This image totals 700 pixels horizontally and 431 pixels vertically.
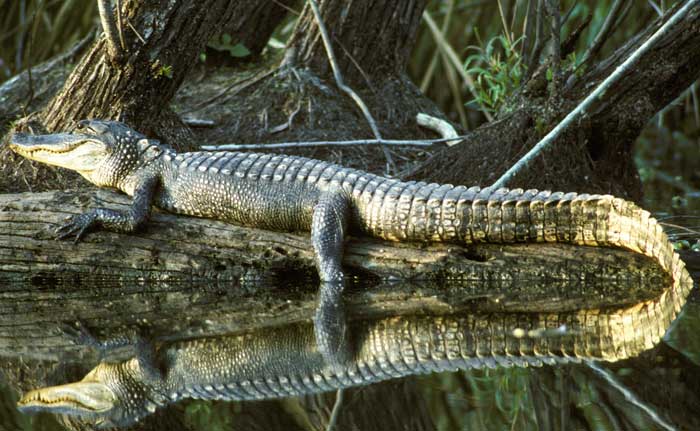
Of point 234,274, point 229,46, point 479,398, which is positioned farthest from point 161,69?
point 479,398

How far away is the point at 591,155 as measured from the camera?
273 inches

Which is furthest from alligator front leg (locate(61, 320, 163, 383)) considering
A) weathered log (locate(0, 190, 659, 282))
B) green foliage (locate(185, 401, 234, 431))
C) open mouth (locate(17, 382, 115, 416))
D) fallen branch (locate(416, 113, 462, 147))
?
fallen branch (locate(416, 113, 462, 147))

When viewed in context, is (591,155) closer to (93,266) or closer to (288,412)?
(93,266)

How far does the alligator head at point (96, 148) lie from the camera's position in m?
6.07

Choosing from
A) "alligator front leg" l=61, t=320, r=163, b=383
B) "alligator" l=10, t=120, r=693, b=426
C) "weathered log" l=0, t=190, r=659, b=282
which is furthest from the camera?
"weathered log" l=0, t=190, r=659, b=282

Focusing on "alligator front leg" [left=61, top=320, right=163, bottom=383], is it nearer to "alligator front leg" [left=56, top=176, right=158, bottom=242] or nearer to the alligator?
the alligator

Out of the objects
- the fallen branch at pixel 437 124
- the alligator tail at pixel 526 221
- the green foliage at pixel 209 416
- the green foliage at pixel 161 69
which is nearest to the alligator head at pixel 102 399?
the green foliage at pixel 209 416

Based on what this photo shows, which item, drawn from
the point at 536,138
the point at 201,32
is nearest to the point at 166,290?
the point at 201,32

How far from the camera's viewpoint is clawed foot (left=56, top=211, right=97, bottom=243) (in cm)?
558

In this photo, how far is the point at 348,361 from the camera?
3.83 meters

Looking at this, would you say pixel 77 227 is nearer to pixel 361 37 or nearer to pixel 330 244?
pixel 330 244

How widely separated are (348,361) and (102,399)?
952mm

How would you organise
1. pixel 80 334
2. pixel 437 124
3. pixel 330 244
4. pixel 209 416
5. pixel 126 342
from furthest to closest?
1. pixel 437 124
2. pixel 330 244
3. pixel 80 334
4. pixel 126 342
5. pixel 209 416

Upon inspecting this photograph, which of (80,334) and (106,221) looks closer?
(80,334)
